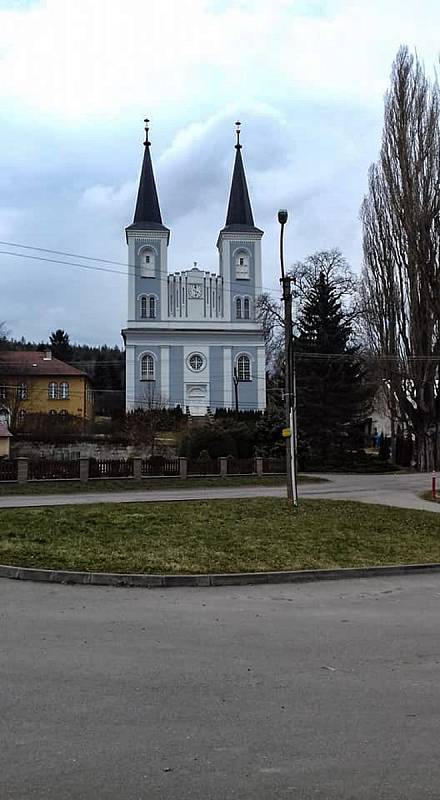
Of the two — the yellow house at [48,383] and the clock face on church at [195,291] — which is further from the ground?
the clock face on church at [195,291]

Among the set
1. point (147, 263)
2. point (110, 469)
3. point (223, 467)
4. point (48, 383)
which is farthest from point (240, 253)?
point (110, 469)

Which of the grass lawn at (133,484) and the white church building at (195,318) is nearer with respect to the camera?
the grass lawn at (133,484)

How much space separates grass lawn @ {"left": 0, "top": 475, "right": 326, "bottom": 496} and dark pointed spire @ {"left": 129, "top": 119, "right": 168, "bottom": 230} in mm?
48609

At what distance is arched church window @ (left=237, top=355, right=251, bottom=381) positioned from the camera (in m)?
82.6

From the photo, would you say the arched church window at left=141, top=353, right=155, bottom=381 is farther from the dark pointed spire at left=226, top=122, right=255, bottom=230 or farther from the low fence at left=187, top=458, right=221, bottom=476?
the low fence at left=187, top=458, right=221, bottom=476

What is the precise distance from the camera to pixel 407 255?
44.8 m

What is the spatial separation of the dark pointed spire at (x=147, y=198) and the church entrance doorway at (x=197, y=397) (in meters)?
18.3

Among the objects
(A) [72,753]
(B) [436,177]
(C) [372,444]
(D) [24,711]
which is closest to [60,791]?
(A) [72,753]

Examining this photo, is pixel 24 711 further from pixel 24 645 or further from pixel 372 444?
pixel 372 444

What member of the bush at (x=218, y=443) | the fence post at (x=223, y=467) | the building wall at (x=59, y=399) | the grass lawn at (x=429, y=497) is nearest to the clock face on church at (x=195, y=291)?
the building wall at (x=59, y=399)

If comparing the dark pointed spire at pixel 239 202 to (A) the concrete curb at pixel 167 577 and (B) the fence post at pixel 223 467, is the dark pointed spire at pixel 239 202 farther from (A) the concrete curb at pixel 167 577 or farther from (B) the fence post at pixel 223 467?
(A) the concrete curb at pixel 167 577

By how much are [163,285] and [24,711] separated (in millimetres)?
79121

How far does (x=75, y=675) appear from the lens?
5.88 m

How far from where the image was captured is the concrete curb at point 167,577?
34.4ft
